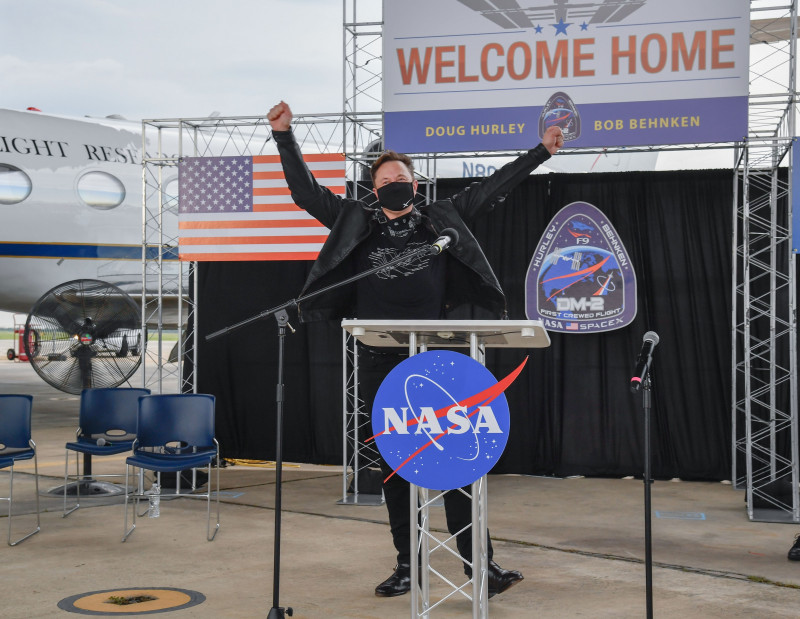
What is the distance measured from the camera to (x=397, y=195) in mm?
3756

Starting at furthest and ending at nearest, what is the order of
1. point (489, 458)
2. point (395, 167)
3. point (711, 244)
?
point (711, 244)
point (395, 167)
point (489, 458)

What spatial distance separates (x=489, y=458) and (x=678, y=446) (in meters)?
5.55

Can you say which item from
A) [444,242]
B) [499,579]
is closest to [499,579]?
[499,579]

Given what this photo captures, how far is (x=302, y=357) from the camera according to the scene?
875cm

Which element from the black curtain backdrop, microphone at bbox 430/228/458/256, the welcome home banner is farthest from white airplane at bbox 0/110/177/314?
microphone at bbox 430/228/458/256

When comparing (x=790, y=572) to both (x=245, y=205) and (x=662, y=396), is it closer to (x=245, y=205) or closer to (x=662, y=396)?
(x=662, y=396)

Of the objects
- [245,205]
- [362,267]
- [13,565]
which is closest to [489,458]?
[362,267]

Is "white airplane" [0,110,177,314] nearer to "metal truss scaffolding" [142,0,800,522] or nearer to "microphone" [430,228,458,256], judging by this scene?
"metal truss scaffolding" [142,0,800,522]

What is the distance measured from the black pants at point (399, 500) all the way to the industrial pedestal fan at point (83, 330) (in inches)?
240

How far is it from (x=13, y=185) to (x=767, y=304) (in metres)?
9.32

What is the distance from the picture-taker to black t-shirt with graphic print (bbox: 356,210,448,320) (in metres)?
3.75

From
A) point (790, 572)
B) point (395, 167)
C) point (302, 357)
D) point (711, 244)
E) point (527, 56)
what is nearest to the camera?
point (395, 167)

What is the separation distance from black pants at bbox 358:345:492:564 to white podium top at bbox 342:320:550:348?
390mm

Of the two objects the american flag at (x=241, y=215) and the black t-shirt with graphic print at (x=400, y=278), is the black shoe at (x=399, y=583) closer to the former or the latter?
the black t-shirt with graphic print at (x=400, y=278)
